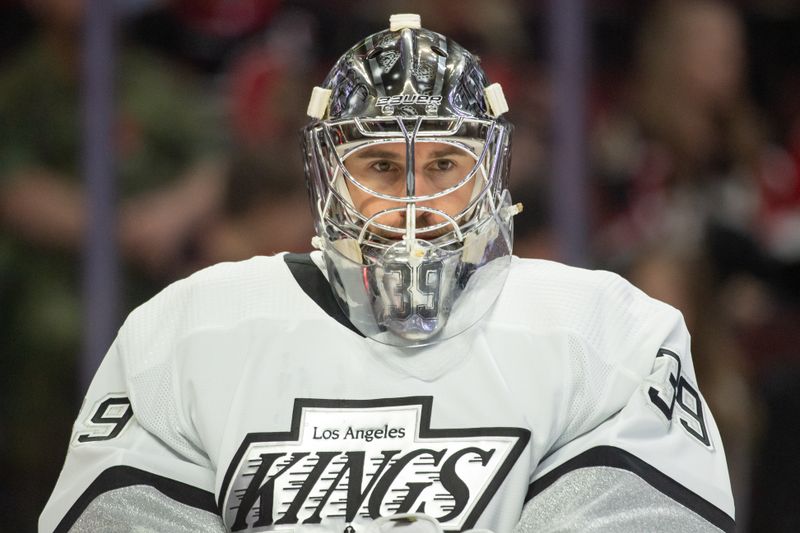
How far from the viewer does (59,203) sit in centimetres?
306

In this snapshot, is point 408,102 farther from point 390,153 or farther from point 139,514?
point 139,514

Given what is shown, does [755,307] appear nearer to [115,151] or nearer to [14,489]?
[115,151]

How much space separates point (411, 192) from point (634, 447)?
422 mm

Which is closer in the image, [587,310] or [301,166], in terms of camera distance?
[587,310]

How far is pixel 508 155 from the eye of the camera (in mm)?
1716

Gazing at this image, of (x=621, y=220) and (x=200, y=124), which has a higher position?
(x=200, y=124)

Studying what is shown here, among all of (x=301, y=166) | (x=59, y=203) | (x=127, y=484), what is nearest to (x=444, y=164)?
(x=127, y=484)

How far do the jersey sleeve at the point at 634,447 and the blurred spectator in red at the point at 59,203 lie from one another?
5.55ft

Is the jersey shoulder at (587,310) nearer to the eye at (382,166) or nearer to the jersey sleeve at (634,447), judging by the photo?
the jersey sleeve at (634,447)

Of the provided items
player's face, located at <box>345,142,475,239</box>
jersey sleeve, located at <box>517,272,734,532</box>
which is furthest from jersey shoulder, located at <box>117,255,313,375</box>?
jersey sleeve, located at <box>517,272,734,532</box>

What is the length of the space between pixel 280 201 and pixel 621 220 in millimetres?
888

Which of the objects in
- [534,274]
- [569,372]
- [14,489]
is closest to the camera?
[569,372]

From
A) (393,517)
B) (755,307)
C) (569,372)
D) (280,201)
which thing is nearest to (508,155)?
(569,372)

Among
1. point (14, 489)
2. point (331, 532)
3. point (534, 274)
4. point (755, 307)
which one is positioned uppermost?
point (534, 274)
